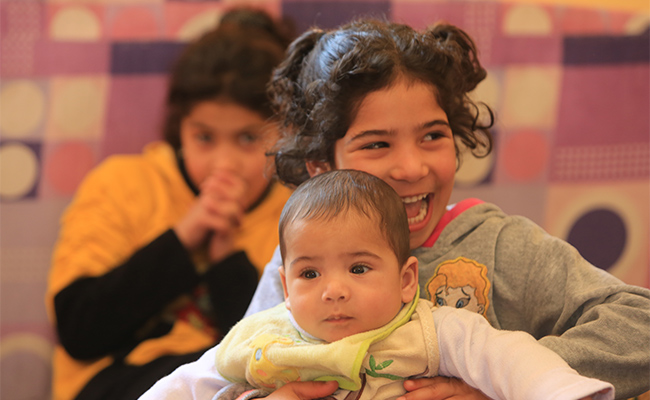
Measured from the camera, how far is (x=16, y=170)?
5.54 feet

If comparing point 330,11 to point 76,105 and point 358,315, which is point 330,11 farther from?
point 358,315

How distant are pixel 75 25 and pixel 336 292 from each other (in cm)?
128

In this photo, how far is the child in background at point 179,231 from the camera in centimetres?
144

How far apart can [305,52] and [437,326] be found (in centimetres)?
55

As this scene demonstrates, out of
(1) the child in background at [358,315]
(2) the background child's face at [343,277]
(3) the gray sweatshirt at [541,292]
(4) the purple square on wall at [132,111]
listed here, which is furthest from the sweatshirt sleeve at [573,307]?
(4) the purple square on wall at [132,111]

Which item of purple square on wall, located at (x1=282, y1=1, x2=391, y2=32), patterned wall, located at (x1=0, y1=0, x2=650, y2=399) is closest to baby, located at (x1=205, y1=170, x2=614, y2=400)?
patterned wall, located at (x1=0, y1=0, x2=650, y2=399)

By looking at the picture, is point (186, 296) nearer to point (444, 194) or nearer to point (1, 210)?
point (1, 210)

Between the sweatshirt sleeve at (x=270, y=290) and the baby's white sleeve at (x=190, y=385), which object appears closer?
the baby's white sleeve at (x=190, y=385)

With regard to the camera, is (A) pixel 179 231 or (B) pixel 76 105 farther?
(B) pixel 76 105

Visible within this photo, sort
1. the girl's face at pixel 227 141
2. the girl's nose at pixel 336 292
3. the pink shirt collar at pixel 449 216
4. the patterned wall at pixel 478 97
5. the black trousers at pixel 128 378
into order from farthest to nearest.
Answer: the patterned wall at pixel 478 97 → the girl's face at pixel 227 141 → the black trousers at pixel 128 378 → the pink shirt collar at pixel 449 216 → the girl's nose at pixel 336 292

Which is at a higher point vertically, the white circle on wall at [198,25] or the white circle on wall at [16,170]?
the white circle on wall at [198,25]

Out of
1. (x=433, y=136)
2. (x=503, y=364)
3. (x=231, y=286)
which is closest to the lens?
(x=503, y=364)

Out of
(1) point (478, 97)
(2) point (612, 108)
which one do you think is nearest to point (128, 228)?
(1) point (478, 97)

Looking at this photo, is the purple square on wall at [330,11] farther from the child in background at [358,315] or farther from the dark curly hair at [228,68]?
the child in background at [358,315]
